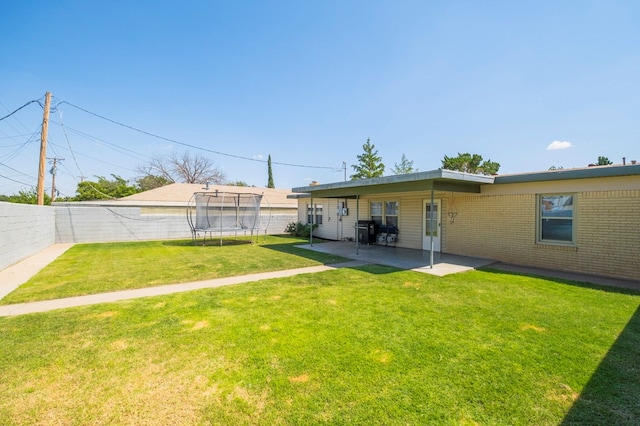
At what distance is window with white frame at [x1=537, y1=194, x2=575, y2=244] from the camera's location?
7.09m

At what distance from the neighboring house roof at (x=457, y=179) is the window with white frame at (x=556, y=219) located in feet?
2.04

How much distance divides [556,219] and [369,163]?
2847cm

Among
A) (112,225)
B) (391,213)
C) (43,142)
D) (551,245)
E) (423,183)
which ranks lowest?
(551,245)

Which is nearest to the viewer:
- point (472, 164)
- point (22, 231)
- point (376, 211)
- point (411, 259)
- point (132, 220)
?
point (22, 231)

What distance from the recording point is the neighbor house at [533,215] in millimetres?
6336

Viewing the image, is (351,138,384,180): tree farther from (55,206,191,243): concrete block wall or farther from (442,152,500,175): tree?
(55,206,191,243): concrete block wall

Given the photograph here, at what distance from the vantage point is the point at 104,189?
3197cm

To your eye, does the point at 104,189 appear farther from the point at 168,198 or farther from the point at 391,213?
the point at 391,213

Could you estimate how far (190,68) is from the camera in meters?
15.4

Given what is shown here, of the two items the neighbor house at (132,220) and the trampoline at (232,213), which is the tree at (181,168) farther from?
the trampoline at (232,213)

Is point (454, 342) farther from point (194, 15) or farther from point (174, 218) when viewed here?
point (174, 218)

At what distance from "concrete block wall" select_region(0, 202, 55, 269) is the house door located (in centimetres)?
1169

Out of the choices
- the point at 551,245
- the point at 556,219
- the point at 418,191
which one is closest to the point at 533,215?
the point at 556,219

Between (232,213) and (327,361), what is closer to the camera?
(327,361)
